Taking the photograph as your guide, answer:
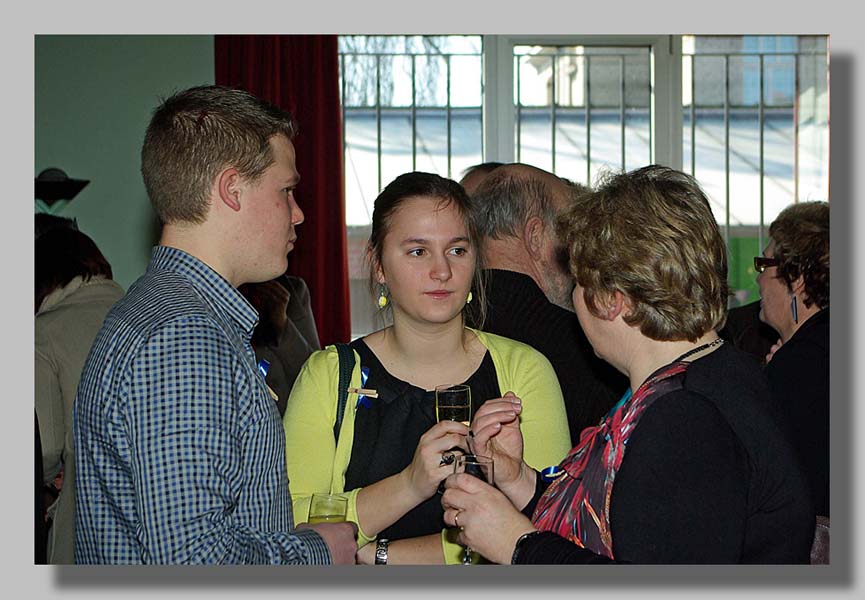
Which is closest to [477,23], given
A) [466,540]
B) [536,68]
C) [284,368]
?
[466,540]

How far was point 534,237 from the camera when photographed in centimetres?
257

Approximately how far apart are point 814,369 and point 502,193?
3.22 ft

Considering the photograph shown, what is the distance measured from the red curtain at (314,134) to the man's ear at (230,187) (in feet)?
11.5

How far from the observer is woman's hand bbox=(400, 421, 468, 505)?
5.91ft

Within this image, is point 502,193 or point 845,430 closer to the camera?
point 845,430

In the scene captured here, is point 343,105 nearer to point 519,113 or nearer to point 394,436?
point 519,113

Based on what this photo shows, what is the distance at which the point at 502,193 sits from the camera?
264cm

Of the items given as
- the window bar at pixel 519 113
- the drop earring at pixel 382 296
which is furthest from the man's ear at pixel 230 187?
the window bar at pixel 519 113

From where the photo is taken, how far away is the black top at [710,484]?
132 cm

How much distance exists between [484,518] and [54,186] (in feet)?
13.3

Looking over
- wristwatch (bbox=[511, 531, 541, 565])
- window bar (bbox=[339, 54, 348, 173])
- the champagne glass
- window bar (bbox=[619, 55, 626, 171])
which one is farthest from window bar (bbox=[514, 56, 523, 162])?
wristwatch (bbox=[511, 531, 541, 565])

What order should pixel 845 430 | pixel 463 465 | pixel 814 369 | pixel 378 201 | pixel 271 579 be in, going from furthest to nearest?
1. pixel 814 369
2. pixel 378 201
3. pixel 845 430
4. pixel 463 465
5. pixel 271 579

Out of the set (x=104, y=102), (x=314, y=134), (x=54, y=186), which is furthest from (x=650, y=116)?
(x=54, y=186)

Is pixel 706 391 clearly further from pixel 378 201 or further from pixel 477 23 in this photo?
pixel 378 201
